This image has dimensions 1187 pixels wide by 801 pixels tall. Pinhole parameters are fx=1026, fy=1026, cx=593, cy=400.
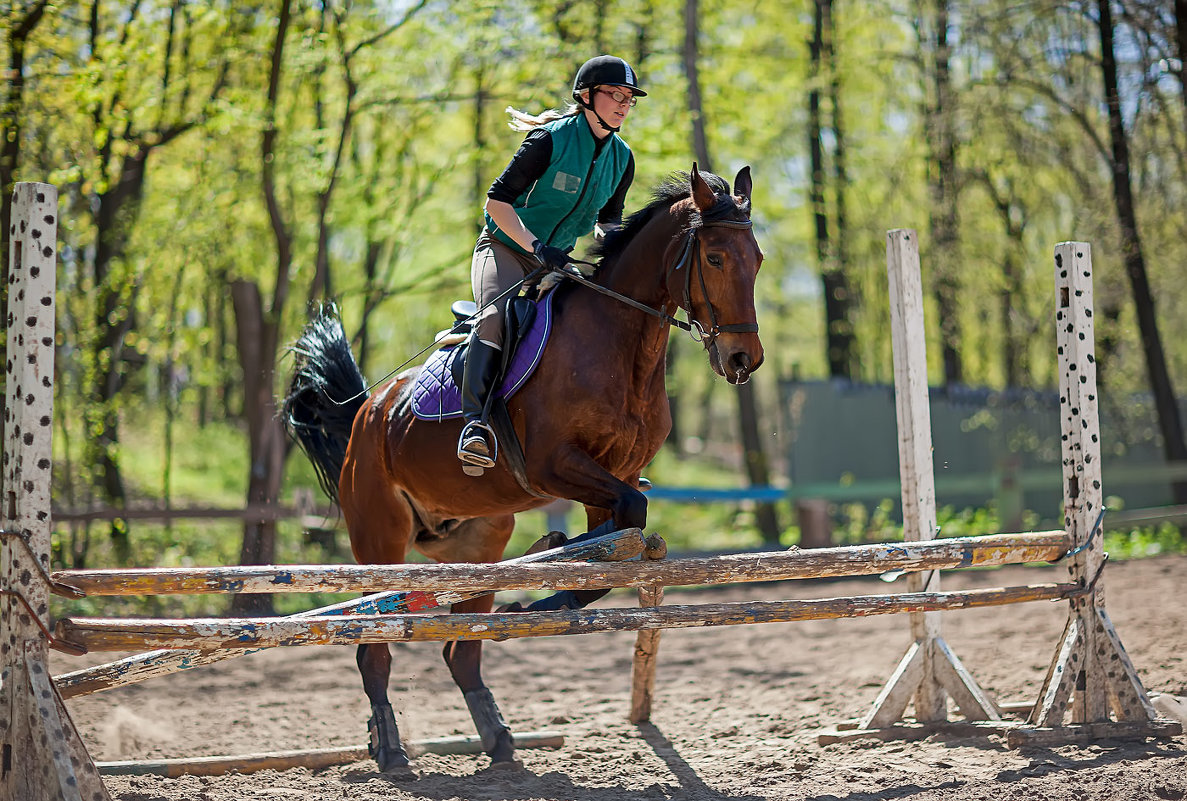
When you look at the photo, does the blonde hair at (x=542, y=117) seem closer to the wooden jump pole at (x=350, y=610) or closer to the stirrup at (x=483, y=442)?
the stirrup at (x=483, y=442)

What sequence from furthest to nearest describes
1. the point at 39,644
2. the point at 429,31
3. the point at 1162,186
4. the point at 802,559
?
1. the point at 1162,186
2. the point at 429,31
3. the point at 802,559
4. the point at 39,644

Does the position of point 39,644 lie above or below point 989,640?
above

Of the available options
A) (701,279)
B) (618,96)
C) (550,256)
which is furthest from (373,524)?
(618,96)

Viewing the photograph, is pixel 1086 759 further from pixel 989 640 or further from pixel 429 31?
pixel 429 31

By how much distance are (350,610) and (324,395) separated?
232cm

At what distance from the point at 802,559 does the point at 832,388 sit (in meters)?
10.5

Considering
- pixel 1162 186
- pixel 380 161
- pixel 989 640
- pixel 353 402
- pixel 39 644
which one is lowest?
pixel 989 640

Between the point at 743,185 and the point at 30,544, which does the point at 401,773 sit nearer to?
the point at 30,544

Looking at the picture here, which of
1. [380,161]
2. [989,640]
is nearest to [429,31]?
[380,161]

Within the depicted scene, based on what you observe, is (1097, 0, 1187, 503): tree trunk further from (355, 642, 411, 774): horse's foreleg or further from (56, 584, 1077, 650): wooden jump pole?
(355, 642, 411, 774): horse's foreleg

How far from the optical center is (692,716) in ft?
19.5

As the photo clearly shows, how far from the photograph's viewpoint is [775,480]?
2517 cm

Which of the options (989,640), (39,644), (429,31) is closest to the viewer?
(39,644)

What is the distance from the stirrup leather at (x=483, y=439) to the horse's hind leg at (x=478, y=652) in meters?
1.18
